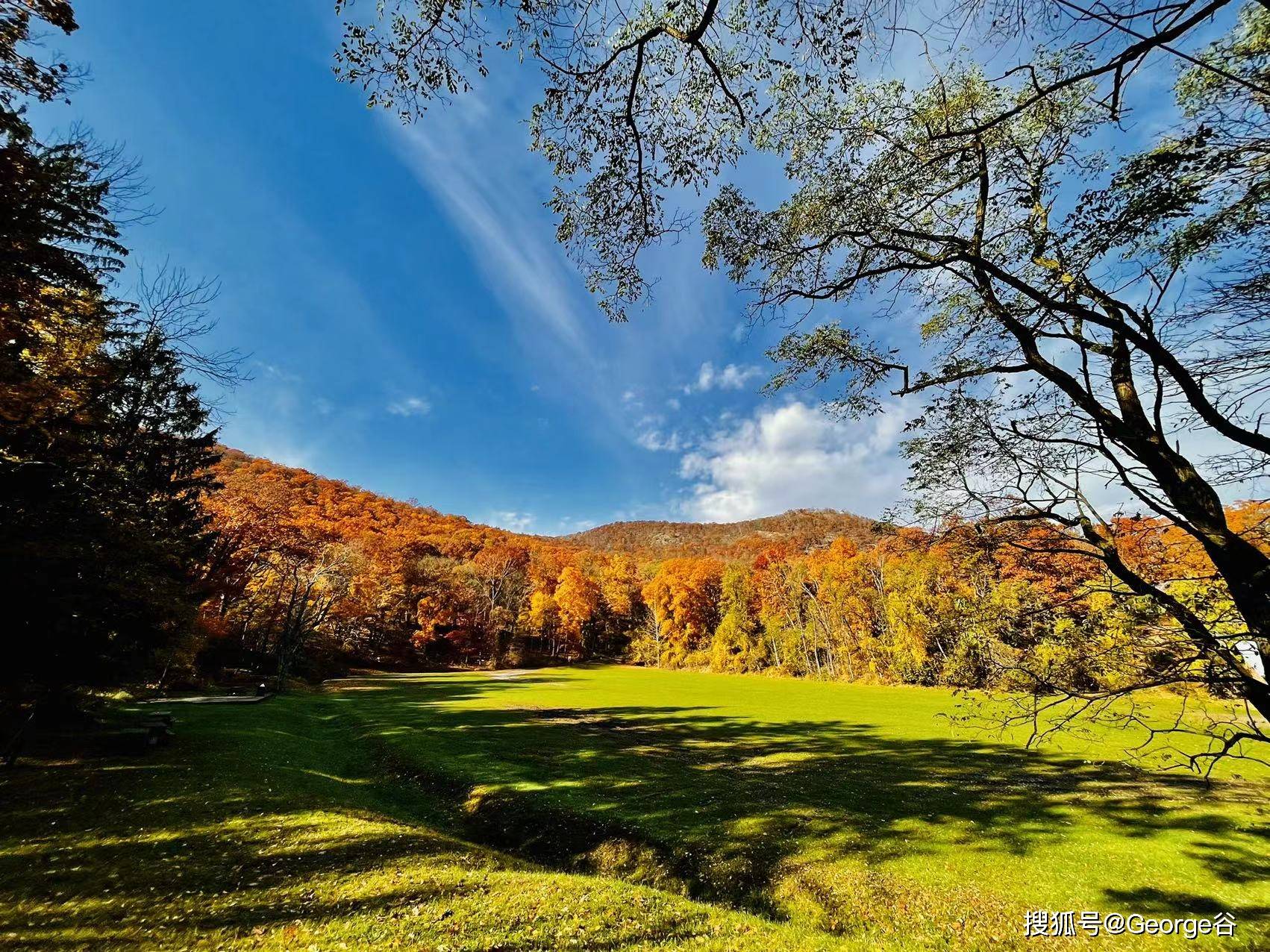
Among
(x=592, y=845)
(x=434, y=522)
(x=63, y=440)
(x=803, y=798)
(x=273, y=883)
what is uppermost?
(x=434, y=522)

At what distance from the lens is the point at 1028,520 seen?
6.72m

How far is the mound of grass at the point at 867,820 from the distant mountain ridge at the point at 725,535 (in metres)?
63.8

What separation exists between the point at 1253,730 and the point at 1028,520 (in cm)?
296

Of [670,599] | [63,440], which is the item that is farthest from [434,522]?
[63,440]

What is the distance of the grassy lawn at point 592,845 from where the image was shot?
6418 millimetres

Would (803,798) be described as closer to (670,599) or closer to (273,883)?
(273,883)

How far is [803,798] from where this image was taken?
12.3 meters

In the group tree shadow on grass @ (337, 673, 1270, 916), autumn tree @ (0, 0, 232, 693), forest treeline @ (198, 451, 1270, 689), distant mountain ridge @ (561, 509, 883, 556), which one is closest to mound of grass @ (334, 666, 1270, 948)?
tree shadow on grass @ (337, 673, 1270, 916)

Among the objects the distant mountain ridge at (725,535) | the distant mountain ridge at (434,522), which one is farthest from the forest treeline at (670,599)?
the distant mountain ridge at (725,535)

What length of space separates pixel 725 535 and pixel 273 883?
151 metres

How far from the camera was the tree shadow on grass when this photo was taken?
9344mm

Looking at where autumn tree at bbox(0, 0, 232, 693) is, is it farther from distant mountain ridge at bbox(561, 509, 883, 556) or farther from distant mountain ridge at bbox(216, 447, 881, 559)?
distant mountain ridge at bbox(561, 509, 883, 556)

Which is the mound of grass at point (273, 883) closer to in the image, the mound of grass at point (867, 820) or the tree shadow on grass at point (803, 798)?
the mound of grass at point (867, 820)

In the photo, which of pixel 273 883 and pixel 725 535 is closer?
pixel 273 883
